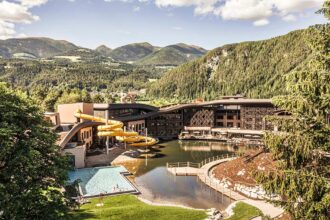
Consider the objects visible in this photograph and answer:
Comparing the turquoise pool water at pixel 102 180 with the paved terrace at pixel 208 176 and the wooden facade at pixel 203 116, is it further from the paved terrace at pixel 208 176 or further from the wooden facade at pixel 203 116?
the wooden facade at pixel 203 116

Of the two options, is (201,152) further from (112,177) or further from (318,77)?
(318,77)

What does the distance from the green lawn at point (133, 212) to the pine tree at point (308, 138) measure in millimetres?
12407

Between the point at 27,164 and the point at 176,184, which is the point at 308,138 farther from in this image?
the point at 176,184

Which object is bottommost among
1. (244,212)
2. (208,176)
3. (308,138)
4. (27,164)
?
(208,176)

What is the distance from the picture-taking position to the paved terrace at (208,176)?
79.6ft

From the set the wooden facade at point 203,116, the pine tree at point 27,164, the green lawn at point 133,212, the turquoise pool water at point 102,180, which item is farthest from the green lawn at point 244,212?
the wooden facade at point 203,116

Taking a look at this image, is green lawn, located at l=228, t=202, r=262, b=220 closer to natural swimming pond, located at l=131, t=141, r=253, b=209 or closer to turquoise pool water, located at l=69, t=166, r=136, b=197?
natural swimming pond, located at l=131, t=141, r=253, b=209

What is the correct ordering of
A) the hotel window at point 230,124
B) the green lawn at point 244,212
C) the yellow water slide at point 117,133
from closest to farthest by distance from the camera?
1. the green lawn at point 244,212
2. the yellow water slide at point 117,133
3. the hotel window at point 230,124

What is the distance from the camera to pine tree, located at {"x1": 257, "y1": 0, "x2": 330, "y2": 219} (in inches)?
386

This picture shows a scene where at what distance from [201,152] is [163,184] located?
17.8 meters

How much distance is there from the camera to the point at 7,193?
9.69 meters

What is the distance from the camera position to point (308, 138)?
33.7 feet

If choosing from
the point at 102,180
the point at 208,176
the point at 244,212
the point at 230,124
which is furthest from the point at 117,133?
the point at 230,124

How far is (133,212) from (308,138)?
15070mm
